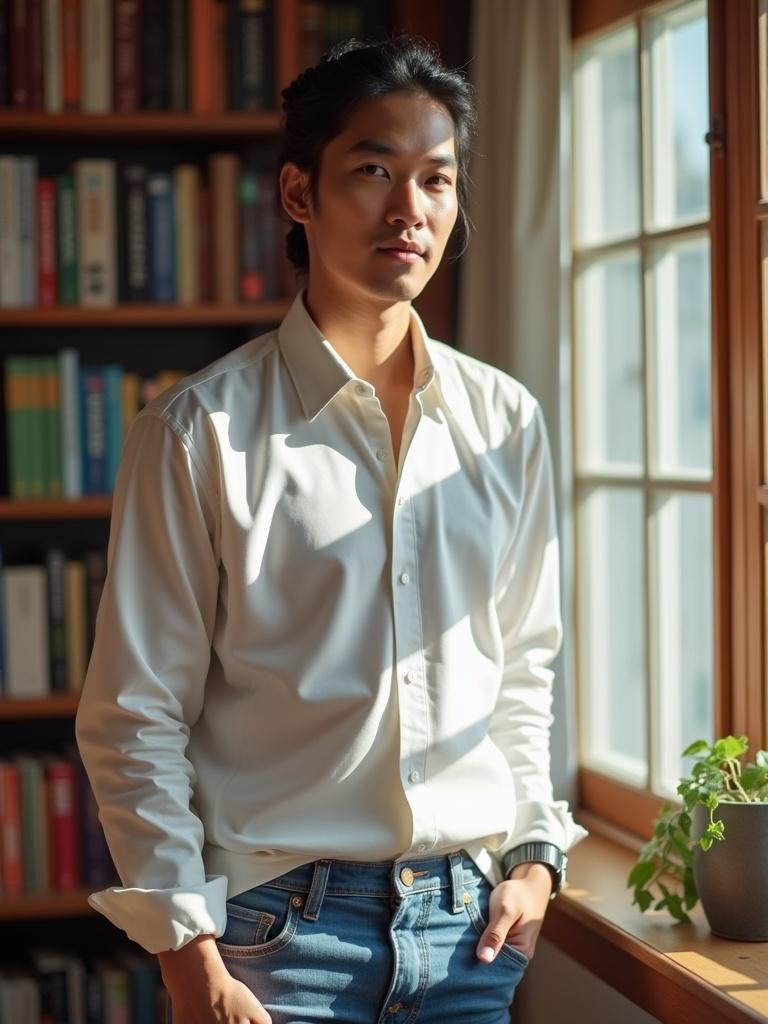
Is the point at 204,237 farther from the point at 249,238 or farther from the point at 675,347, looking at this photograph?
the point at 675,347

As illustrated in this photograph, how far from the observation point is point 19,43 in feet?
8.52

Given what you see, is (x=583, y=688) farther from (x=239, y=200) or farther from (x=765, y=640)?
(x=239, y=200)

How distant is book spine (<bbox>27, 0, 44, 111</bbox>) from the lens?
102 inches

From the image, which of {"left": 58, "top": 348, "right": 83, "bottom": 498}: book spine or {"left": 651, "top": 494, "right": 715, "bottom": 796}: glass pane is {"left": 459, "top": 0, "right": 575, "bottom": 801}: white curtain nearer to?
{"left": 651, "top": 494, "right": 715, "bottom": 796}: glass pane

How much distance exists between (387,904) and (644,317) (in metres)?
1.16

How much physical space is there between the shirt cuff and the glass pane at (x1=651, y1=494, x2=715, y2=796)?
3.42 ft

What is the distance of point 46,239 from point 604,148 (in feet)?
3.60

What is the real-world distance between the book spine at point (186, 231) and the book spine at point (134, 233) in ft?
0.22

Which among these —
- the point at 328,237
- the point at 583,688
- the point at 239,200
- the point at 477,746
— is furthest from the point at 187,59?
the point at 477,746

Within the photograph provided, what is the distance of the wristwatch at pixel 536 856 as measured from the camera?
5.51 ft

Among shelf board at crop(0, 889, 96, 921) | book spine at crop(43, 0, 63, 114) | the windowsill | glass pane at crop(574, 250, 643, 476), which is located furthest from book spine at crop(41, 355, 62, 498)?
the windowsill

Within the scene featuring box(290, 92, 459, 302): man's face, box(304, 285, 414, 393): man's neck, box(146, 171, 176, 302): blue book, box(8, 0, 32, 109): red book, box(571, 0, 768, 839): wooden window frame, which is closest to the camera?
box(290, 92, 459, 302): man's face

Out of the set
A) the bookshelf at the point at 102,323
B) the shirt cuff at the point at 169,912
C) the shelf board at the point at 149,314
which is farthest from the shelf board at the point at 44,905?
the shirt cuff at the point at 169,912

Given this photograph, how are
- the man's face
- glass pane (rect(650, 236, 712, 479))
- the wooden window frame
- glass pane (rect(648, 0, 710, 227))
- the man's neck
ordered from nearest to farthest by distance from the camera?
the man's face
the man's neck
the wooden window frame
glass pane (rect(648, 0, 710, 227))
glass pane (rect(650, 236, 712, 479))
